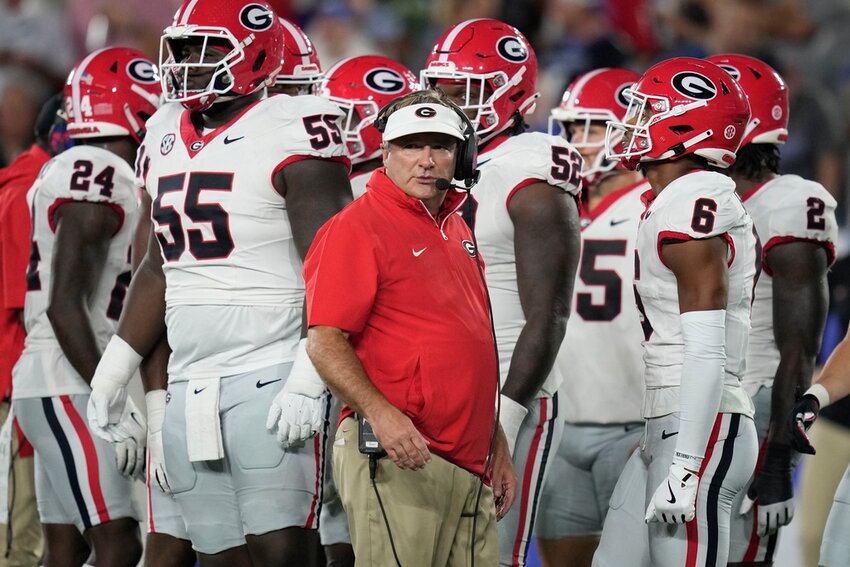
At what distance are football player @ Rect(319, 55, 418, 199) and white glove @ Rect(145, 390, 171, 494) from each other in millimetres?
1207

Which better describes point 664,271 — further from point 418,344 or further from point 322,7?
point 322,7

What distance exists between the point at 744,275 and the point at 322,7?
23.6ft

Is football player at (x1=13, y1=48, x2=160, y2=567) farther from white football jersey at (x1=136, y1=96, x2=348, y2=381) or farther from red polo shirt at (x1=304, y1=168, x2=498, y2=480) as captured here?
red polo shirt at (x1=304, y1=168, x2=498, y2=480)

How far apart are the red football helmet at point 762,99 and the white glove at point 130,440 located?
2306 millimetres

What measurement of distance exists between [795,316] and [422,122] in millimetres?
1694

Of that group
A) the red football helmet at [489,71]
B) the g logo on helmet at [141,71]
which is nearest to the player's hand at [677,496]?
the red football helmet at [489,71]

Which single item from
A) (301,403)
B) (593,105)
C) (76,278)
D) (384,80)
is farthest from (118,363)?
(593,105)

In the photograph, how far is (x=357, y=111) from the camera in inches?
207

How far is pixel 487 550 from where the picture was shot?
3.53 metres

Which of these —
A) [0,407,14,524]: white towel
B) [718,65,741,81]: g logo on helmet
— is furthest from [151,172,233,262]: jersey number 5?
[718,65,741,81]: g logo on helmet

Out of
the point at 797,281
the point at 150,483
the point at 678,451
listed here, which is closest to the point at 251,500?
the point at 150,483

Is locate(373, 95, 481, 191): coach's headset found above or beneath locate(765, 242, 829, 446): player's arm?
above

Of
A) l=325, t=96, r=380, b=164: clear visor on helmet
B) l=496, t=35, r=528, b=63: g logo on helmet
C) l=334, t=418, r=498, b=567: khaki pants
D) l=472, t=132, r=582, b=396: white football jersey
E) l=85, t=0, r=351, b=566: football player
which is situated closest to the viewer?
l=334, t=418, r=498, b=567: khaki pants

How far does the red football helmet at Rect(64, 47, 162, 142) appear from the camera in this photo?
5047mm
